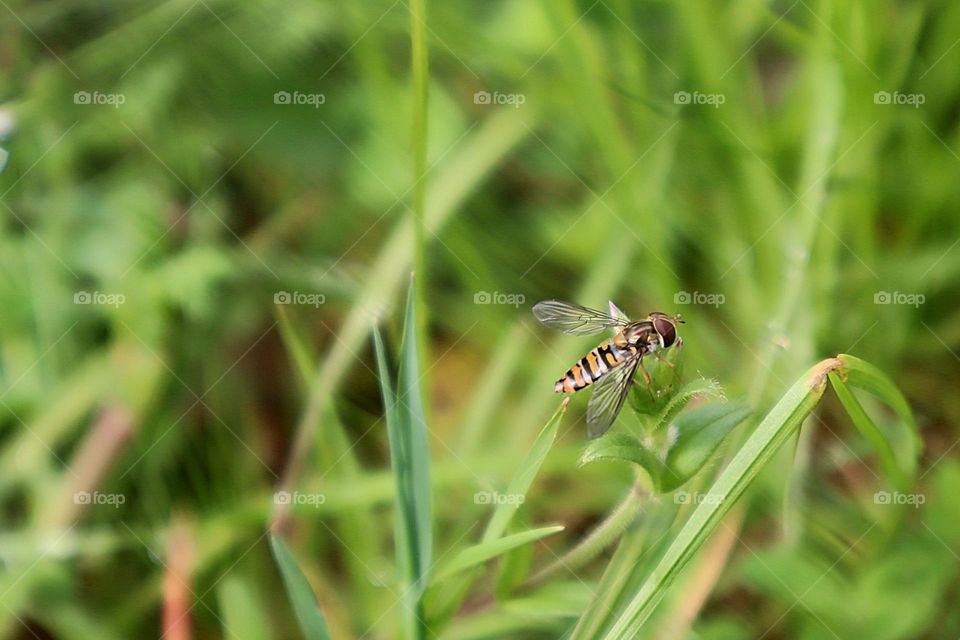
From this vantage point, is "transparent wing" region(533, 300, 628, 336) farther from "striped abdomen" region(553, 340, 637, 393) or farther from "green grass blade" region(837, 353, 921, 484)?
"green grass blade" region(837, 353, 921, 484)

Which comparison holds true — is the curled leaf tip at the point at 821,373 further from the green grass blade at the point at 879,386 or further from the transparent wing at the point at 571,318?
the transparent wing at the point at 571,318

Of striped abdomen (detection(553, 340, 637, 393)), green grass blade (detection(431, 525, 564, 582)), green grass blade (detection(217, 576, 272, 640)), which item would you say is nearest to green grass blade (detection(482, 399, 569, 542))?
green grass blade (detection(431, 525, 564, 582))

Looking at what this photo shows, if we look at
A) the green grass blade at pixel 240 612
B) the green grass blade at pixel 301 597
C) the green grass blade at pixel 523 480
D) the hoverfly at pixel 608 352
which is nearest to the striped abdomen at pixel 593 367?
the hoverfly at pixel 608 352

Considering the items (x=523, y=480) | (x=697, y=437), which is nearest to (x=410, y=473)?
(x=523, y=480)

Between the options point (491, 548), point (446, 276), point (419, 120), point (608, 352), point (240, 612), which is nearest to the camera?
point (491, 548)

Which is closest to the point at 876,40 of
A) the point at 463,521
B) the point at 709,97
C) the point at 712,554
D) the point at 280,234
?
the point at 709,97

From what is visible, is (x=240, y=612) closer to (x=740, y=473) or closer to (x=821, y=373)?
(x=740, y=473)
